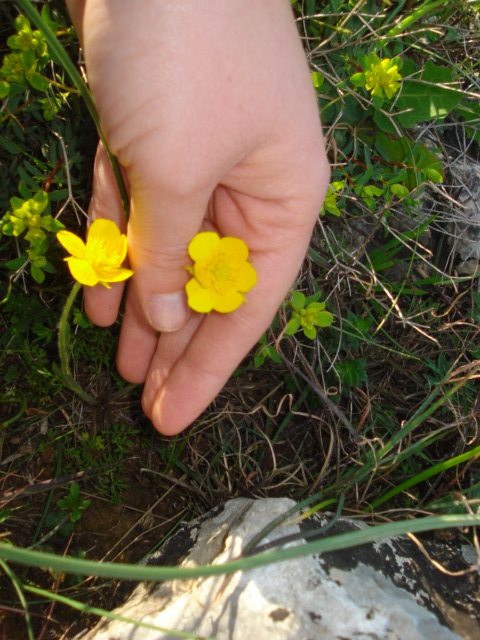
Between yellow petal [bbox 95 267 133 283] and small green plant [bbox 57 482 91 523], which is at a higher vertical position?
yellow petal [bbox 95 267 133 283]

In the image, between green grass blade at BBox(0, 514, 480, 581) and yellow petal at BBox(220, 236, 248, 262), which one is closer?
green grass blade at BBox(0, 514, 480, 581)

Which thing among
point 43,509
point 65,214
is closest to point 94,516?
point 43,509

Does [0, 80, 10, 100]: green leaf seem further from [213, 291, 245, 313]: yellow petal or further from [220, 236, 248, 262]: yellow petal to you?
[213, 291, 245, 313]: yellow petal

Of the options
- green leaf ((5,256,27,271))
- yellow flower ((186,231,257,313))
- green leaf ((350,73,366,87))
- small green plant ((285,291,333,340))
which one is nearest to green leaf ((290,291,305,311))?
small green plant ((285,291,333,340))

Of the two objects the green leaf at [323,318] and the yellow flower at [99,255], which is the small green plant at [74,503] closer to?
the yellow flower at [99,255]

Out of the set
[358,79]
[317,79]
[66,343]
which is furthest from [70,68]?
[358,79]

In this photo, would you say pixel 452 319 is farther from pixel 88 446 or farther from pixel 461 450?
pixel 88 446

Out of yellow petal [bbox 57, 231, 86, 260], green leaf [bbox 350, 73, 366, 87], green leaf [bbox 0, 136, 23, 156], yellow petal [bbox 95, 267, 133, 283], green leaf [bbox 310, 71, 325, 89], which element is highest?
green leaf [bbox 0, 136, 23, 156]
